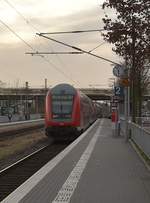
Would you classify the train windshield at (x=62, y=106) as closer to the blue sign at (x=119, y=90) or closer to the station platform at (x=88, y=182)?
the blue sign at (x=119, y=90)

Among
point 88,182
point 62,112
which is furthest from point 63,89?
point 88,182

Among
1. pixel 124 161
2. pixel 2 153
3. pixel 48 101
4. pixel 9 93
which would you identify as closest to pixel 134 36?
pixel 124 161

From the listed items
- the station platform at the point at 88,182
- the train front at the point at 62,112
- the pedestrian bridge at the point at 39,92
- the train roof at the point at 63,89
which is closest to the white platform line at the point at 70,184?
the station platform at the point at 88,182

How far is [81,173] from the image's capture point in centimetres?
1667

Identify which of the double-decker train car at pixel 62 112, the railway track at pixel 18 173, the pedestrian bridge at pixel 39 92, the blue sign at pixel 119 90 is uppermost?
the pedestrian bridge at pixel 39 92

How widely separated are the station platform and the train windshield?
52.0 ft

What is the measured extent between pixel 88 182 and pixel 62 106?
926 inches

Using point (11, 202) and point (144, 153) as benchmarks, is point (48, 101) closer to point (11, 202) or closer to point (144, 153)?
point (144, 153)

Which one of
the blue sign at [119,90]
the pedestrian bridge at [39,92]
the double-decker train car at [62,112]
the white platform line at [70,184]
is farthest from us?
the pedestrian bridge at [39,92]

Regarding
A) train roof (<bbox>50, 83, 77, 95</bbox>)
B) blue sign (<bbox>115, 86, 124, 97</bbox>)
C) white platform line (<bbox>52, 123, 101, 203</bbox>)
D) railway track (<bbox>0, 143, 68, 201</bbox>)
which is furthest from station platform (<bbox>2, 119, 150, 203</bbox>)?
train roof (<bbox>50, 83, 77, 95</bbox>)

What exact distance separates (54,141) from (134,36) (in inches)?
950

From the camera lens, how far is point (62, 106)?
3809 centimetres

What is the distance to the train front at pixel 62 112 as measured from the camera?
3772 cm

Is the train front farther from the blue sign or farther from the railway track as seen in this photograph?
the railway track
